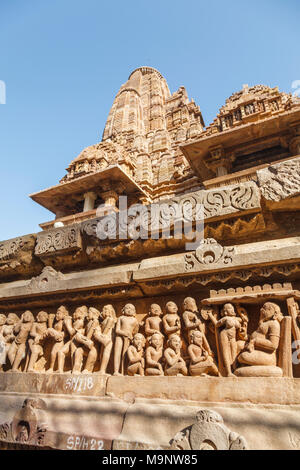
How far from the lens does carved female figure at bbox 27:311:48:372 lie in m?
3.65

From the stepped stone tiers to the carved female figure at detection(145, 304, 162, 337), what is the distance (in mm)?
13

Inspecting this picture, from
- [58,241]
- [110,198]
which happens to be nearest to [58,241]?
[58,241]

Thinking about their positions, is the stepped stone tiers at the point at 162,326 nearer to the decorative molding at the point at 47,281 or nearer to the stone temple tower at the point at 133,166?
the decorative molding at the point at 47,281

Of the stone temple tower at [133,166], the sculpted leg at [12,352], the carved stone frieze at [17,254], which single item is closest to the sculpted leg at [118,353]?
the sculpted leg at [12,352]

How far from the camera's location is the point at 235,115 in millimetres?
11648

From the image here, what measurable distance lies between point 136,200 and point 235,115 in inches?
209

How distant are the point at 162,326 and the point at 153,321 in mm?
115

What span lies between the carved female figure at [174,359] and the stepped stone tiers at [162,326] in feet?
0.04

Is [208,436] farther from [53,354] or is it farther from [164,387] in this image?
[53,354]

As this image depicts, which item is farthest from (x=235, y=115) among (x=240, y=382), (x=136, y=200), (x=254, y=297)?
(x=240, y=382)

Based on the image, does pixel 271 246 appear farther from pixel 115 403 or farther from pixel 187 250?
pixel 115 403

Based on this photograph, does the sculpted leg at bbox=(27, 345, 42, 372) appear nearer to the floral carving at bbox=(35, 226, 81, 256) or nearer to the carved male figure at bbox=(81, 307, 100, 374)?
the carved male figure at bbox=(81, 307, 100, 374)

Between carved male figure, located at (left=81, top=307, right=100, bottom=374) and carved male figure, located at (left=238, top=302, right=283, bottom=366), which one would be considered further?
carved male figure, located at (left=81, top=307, right=100, bottom=374)

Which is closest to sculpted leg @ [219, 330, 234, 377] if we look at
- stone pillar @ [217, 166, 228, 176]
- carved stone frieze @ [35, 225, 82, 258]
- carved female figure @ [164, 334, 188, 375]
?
carved female figure @ [164, 334, 188, 375]
